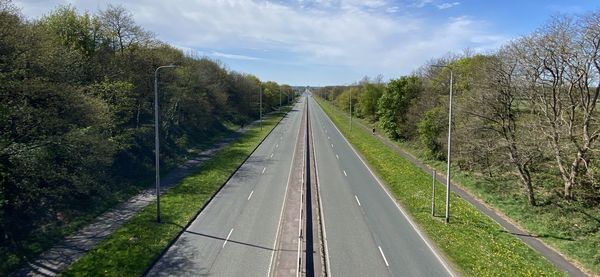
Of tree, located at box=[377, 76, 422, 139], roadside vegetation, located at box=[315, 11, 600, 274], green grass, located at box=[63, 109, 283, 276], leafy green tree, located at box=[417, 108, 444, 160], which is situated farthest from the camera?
tree, located at box=[377, 76, 422, 139]

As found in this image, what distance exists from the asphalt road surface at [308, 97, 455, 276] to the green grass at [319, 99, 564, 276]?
80 centimetres

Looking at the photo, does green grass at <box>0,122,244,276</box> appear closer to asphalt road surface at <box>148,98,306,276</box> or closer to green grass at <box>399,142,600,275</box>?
asphalt road surface at <box>148,98,306,276</box>

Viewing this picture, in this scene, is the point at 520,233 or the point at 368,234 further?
the point at 520,233

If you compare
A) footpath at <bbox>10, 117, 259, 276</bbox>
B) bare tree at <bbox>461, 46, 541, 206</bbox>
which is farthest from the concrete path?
footpath at <bbox>10, 117, 259, 276</bbox>

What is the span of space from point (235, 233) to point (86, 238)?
7.15m

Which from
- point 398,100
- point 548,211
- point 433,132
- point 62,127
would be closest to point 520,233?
point 548,211

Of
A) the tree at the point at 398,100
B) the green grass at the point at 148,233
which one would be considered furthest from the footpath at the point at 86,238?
the tree at the point at 398,100

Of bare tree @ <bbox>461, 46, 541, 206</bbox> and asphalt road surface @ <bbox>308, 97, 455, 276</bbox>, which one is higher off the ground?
bare tree @ <bbox>461, 46, 541, 206</bbox>

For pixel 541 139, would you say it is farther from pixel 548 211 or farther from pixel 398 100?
pixel 398 100

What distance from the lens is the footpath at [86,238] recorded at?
16125 millimetres

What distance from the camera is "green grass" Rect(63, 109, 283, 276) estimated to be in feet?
52.9

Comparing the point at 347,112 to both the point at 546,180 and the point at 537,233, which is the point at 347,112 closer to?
the point at 546,180

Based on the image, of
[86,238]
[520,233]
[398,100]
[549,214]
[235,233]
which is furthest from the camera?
[398,100]

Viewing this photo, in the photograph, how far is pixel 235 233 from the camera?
20.7 meters
